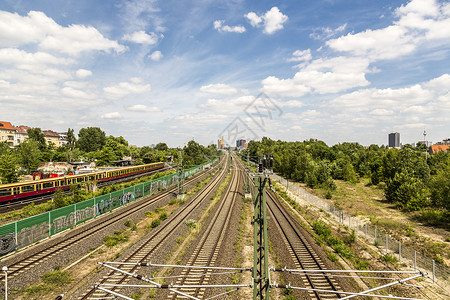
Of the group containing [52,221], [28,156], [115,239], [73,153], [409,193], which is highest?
[73,153]

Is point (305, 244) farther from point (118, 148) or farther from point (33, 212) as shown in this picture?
point (118, 148)

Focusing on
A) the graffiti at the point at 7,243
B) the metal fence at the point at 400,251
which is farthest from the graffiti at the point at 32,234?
the metal fence at the point at 400,251

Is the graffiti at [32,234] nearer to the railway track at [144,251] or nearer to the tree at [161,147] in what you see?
the railway track at [144,251]

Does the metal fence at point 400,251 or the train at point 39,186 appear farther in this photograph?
the train at point 39,186

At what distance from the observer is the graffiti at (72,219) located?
23156mm

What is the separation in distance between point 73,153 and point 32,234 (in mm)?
91148

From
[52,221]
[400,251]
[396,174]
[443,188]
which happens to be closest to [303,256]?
[400,251]

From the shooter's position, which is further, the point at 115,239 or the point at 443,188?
the point at 443,188

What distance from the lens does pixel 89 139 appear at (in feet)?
434

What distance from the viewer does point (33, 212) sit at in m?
28.8

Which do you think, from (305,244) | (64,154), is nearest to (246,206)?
(305,244)

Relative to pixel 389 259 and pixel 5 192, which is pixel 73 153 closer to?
pixel 5 192

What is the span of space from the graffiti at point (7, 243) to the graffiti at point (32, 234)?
45 centimetres

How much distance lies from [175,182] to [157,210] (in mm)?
24587
